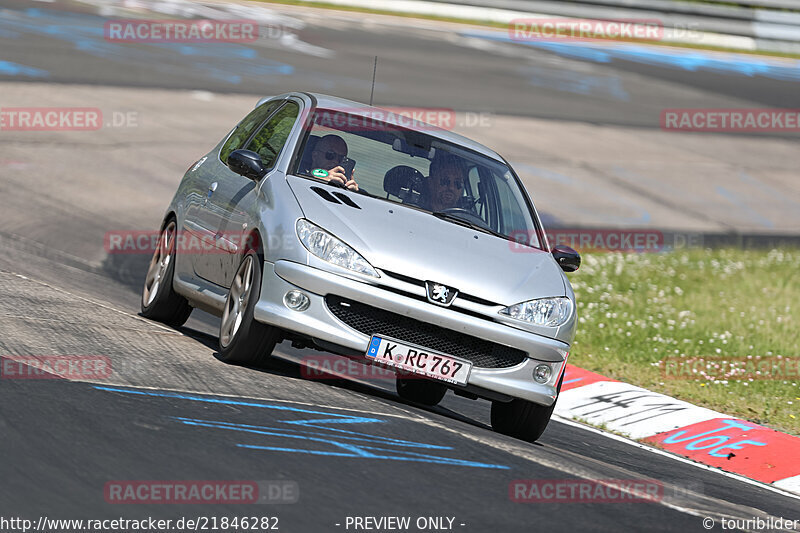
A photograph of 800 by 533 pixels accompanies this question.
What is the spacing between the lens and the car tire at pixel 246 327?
7.28m

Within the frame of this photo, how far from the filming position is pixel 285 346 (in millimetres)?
9984

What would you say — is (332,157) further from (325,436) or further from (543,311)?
(325,436)

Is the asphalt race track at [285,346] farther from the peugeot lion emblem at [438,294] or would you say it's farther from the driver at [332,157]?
the driver at [332,157]

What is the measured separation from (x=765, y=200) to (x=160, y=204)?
10903mm

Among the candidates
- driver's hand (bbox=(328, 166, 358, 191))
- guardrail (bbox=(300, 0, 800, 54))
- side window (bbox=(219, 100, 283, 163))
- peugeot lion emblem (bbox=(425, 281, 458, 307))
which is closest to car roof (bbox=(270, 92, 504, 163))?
side window (bbox=(219, 100, 283, 163))

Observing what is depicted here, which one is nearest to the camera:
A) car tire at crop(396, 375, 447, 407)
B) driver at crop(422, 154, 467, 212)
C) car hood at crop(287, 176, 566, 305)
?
car hood at crop(287, 176, 566, 305)

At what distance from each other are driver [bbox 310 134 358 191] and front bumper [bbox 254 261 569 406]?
38.2 inches

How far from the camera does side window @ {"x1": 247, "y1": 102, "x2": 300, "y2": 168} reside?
8.29 m

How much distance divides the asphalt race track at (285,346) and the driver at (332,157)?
4.02ft

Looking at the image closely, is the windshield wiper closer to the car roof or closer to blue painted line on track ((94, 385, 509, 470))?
the car roof

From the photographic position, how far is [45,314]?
26.7 ft

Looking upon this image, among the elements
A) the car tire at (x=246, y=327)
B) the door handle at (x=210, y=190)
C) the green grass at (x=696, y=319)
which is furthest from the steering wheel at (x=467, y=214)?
the green grass at (x=696, y=319)

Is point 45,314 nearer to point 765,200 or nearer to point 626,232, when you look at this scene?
point 626,232

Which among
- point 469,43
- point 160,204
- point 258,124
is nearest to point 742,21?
point 469,43
